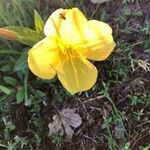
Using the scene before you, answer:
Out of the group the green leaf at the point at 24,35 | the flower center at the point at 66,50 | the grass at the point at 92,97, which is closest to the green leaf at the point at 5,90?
the grass at the point at 92,97

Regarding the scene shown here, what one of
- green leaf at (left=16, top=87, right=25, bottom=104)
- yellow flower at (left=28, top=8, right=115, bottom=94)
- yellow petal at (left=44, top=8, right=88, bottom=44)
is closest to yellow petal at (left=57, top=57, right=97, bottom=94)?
yellow flower at (left=28, top=8, right=115, bottom=94)

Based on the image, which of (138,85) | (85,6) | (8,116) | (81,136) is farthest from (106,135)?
(85,6)

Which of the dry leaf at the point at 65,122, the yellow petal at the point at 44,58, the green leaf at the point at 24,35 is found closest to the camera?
the yellow petal at the point at 44,58

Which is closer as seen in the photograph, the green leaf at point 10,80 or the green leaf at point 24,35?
the green leaf at point 24,35

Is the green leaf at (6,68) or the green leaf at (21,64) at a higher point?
the green leaf at (21,64)

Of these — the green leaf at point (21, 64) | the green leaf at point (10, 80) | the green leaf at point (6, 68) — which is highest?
the green leaf at point (21, 64)

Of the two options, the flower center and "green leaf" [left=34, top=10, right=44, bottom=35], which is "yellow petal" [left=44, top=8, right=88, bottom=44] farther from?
"green leaf" [left=34, top=10, right=44, bottom=35]

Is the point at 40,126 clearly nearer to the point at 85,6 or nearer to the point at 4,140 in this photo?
the point at 4,140

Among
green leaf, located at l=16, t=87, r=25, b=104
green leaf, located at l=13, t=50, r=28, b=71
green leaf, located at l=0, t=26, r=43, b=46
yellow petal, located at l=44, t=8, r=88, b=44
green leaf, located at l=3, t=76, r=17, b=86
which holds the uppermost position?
yellow petal, located at l=44, t=8, r=88, b=44

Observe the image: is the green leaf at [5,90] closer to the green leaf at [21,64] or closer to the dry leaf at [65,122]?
the green leaf at [21,64]
